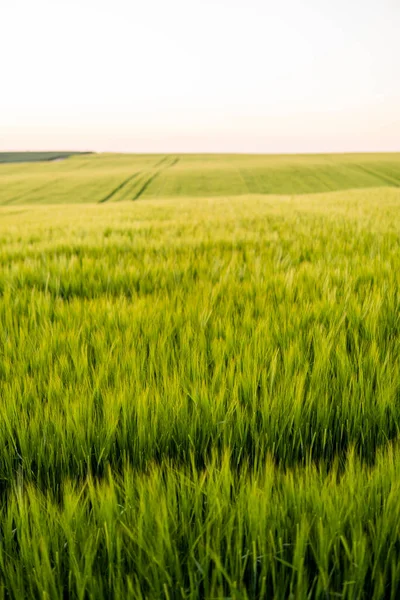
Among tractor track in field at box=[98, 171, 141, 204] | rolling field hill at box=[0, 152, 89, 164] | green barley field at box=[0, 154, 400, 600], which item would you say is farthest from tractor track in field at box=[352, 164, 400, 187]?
rolling field hill at box=[0, 152, 89, 164]

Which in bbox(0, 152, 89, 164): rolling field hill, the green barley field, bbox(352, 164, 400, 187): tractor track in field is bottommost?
the green barley field

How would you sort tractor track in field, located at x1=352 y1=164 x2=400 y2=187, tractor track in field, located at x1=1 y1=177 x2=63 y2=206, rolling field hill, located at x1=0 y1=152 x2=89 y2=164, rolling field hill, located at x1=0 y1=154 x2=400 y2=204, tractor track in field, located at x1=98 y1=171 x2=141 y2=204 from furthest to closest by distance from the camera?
rolling field hill, located at x1=0 y1=152 x2=89 y2=164 → tractor track in field, located at x1=352 y1=164 x2=400 y2=187 → rolling field hill, located at x1=0 y1=154 x2=400 y2=204 → tractor track in field, located at x1=1 y1=177 x2=63 y2=206 → tractor track in field, located at x1=98 y1=171 x2=141 y2=204

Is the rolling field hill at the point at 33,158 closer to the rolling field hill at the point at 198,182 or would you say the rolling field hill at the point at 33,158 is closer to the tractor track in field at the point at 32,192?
the rolling field hill at the point at 198,182

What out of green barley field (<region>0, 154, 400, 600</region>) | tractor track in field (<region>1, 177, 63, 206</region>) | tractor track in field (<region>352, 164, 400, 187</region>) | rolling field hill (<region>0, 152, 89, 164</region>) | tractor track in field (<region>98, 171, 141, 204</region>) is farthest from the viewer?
rolling field hill (<region>0, 152, 89, 164</region>)

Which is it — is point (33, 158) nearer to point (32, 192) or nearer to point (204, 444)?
point (32, 192)

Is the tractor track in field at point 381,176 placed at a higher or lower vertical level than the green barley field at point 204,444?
higher

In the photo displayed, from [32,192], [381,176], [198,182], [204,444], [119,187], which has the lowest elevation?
[204,444]

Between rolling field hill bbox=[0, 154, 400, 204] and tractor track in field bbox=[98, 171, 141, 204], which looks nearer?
tractor track in field bbox=[98, 171, 141, 204]

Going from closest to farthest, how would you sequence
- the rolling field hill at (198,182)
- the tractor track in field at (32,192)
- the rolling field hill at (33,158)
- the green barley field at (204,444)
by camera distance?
the green barley field at (204,444)
the tractor track in field at (32,192)
the rolling field hill at (198,182)
the rolling field hill at (33,158)

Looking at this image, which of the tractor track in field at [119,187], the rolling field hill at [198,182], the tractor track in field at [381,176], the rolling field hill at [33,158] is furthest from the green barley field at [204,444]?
the rolling field hill at [33,158]

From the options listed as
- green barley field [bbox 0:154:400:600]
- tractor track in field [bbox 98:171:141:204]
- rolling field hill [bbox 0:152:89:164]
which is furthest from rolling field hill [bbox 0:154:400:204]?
green barley field [bbox 0:154:400:600]

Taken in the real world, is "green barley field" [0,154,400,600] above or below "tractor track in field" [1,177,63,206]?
below

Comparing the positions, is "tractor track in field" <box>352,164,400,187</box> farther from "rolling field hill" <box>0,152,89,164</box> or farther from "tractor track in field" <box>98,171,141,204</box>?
"rolling field hill" <box>0,152,89,164</box>

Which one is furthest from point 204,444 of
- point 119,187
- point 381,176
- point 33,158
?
point 33,158
